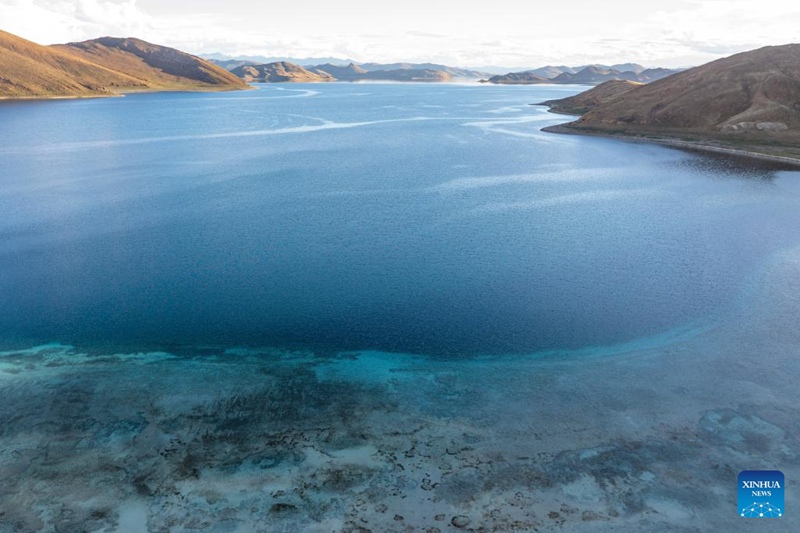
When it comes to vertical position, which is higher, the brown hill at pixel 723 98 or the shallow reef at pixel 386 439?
the brown hill at pixel 723 98

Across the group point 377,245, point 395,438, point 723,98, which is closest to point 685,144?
point 723,98

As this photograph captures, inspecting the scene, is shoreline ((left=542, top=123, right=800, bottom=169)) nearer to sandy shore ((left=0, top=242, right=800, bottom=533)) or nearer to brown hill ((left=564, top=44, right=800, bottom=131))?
brown hill ((left=564, top=44, right=800, bottom=131))

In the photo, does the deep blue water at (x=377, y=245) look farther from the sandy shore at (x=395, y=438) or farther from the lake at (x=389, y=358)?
the sandy shore at (x=395, y=438)

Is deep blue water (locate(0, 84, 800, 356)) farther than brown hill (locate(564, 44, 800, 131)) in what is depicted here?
No

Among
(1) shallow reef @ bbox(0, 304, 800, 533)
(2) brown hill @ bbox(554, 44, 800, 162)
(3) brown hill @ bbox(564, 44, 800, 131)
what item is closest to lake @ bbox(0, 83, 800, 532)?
(1) shallow reef @ bbox(0, 304, 800, 533)

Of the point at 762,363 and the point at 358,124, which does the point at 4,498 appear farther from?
the point at 358,124

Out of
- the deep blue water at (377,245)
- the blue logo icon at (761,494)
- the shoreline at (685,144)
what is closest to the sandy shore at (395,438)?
the blue logo icon at (761,494)

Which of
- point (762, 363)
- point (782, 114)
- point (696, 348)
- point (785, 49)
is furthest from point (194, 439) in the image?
point (785, 49)

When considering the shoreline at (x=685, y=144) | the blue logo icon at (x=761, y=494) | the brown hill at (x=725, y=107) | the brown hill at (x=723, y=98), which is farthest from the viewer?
the brown hill at (x=723, y=98)
